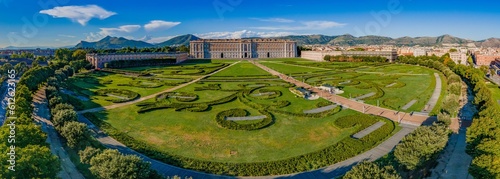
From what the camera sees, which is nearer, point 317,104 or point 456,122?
point 456,122

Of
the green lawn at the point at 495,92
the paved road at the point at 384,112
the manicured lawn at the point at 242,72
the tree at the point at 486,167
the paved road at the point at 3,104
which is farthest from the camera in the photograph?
the manicured lawn at the point at 242,72

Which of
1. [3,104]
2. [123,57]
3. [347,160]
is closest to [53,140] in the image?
[3,104]

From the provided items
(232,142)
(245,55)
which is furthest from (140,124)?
(245,55)

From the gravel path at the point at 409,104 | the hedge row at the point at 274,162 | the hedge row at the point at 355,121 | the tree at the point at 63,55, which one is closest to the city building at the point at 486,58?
→ the gravel path at the point at 409,104

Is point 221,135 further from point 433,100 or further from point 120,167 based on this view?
point 433,100

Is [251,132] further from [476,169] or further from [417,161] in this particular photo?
[476,169]

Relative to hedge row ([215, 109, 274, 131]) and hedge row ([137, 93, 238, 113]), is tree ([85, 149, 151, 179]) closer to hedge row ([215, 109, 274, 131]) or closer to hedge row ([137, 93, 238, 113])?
hedge row ([215, 109, 274, 131])

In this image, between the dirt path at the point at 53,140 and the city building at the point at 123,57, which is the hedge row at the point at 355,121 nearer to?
the dirt path at the point at 53,140
